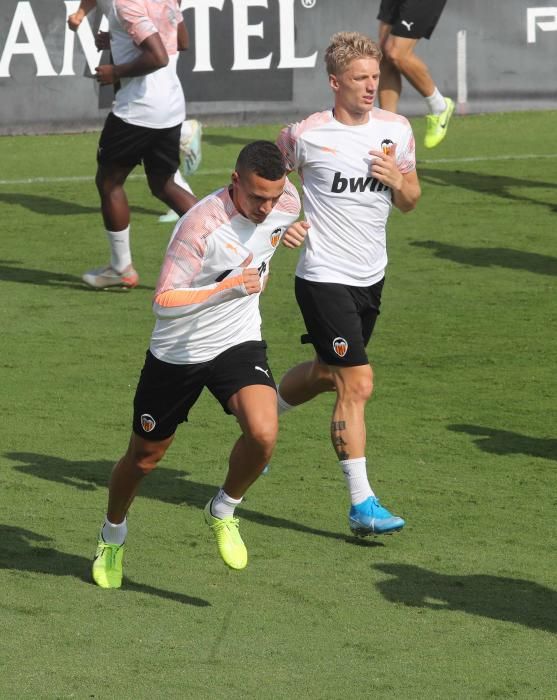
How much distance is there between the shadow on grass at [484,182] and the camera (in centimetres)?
1544

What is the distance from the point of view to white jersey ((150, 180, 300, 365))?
6211 millimetres

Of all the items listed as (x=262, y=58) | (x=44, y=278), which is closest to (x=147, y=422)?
(x=44, y=278)

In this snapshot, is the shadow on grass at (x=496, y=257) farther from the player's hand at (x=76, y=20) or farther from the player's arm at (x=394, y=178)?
the player's arm at (x=394, y=178)

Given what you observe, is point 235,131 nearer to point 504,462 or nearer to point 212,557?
point 504,462

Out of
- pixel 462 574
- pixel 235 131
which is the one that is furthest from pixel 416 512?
pixel 235 131

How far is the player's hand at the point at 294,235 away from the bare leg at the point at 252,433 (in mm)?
646

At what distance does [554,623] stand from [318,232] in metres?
2.43

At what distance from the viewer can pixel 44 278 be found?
1267cm

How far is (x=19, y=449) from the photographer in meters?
8.45

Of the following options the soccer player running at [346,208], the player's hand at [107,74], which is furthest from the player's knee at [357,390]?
the player's hand at [107,74]

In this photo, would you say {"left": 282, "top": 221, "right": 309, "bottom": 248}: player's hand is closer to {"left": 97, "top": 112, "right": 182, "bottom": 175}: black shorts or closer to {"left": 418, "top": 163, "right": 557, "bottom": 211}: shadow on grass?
{"left": 97, "top": 112, "right": 182, "bottom": 175}: black shorts

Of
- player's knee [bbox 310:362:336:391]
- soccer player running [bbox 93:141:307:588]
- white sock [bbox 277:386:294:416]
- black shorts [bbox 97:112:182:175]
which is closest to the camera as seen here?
soccer player running [bbox 93:141:307:588]

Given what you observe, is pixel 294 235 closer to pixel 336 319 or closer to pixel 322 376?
pixel 336 319

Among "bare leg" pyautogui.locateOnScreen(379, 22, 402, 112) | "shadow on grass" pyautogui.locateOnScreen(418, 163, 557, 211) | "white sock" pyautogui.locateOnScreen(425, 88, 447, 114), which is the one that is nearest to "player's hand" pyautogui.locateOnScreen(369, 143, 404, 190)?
"bare leg" pyautogui.locateOnScreen(379, 22, 402, 112)
